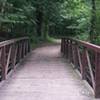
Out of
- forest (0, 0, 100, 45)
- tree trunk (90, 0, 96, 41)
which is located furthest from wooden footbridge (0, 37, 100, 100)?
tree trunk (90, 0, 96, 41)

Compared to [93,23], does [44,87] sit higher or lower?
lower

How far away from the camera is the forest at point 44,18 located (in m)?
11.7

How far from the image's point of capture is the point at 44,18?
80.8 feet

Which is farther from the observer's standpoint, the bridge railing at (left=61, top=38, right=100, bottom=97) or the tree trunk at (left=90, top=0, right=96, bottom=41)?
the tree trunk at (left=90, top=0, right=96, bottom=41)

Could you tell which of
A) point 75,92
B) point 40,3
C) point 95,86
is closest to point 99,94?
point 95,86

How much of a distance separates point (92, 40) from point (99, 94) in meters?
6.91

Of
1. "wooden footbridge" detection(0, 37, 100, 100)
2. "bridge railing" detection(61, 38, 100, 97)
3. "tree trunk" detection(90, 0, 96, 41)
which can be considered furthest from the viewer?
"tree trunk" detection(90, 0, 96, 41)

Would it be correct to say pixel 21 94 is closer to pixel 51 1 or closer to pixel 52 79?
pixel 52 79

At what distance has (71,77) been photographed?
280 inches

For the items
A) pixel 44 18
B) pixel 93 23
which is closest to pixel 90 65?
pixel 93 23

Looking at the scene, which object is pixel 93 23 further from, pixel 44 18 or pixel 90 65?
pixel 44 18

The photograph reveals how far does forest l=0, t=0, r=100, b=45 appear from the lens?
11666mm

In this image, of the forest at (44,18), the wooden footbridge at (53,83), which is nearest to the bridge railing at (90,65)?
the wooden footbridge at (53,83)

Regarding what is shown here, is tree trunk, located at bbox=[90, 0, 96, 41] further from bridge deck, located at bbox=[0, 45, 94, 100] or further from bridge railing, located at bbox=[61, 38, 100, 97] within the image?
bridge deck, located at bbox=[0, 45, 94, 100]
